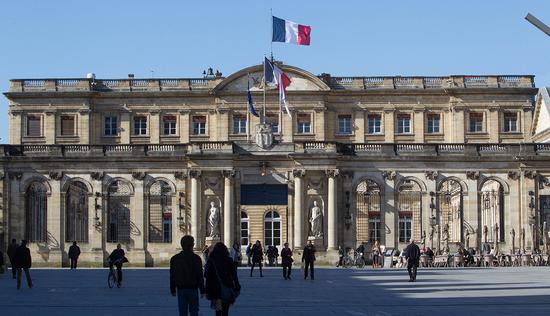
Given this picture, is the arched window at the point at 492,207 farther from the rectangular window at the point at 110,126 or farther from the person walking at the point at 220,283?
the person walking at the point at 220,283

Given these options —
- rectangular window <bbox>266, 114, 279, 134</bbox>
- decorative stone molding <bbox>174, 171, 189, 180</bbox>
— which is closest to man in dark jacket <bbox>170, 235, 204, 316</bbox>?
decorative stone molding <bbox>174, 171, 189, 180</bbox>

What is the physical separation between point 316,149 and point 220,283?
48.9 metres

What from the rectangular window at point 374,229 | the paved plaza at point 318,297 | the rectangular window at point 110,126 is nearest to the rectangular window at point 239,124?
the rectangular window at point 110,126

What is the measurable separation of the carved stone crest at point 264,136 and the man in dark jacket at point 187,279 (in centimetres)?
4937

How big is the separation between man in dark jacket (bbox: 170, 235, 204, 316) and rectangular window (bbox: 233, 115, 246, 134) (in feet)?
218

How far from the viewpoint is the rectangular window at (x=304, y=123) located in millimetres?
89250

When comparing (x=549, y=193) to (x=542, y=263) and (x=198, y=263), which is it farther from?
(x=198, y=263)

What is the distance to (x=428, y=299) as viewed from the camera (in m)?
33.5

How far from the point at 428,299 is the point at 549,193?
41.4 m

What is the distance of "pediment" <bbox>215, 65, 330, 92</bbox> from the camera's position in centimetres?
8769

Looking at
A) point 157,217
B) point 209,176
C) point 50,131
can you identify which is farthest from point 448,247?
point 50,131

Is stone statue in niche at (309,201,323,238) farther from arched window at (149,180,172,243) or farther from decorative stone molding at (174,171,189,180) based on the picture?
arched window at (149,180,172,243)

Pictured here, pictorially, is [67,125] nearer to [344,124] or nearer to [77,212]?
[77,212]

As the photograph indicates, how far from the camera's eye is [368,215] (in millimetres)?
76750
